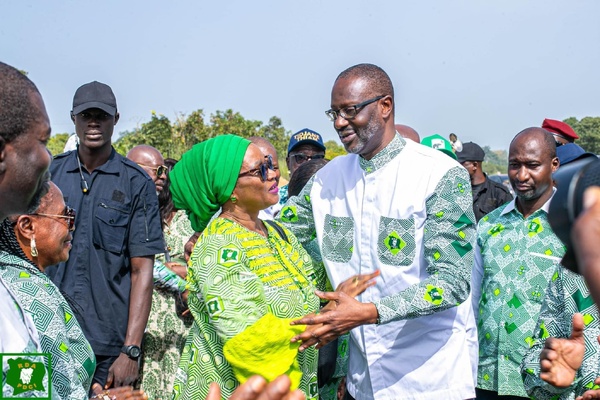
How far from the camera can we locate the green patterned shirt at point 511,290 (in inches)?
163

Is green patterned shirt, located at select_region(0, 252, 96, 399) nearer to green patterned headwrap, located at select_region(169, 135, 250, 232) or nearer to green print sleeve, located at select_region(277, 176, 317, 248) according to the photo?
green patterned headwrap, located at select_region(169, 135, 250, 232)

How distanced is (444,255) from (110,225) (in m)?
2.15

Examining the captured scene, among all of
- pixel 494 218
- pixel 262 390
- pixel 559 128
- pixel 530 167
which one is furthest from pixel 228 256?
pixel 559 128

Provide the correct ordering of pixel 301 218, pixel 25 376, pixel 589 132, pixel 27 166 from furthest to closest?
pixel 589 132 < pixel 301 218 < pixel 25 376 < pixel 27 166

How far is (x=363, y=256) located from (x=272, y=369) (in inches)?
38.1

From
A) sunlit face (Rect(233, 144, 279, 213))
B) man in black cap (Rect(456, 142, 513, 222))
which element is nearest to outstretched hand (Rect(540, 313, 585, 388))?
sunlit face (Rect(233, 144, 279, 213))

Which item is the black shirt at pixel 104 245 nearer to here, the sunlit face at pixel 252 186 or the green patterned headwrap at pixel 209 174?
the green patterned headwrap at pixel 209 174

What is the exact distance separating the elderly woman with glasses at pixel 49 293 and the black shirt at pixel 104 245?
110cm

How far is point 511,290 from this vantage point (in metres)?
4.23

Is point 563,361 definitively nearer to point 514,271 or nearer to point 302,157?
point 514,271

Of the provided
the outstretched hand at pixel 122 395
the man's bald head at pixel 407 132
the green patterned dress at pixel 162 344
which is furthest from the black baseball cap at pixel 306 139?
the outstretched hand at pixel 122 395

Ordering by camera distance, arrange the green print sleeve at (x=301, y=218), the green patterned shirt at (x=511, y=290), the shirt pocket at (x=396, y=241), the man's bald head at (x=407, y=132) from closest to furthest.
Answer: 1. the shirt pocket at (x=396, y=241)
2. the green print sleeve at (x=301, y=218)
3. the green patterned shirt at (x=511, y=290)
4. the man's bald head at (x=407, y=132)

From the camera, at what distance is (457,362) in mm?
3514

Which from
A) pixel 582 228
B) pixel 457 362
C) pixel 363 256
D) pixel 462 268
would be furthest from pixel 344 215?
pixel 582 228
